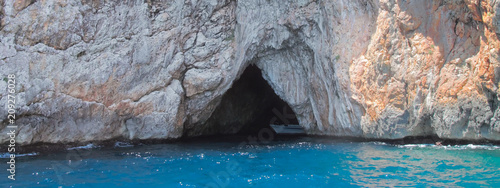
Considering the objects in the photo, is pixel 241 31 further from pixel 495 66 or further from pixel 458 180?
pixel 458 180

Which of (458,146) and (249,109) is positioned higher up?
(249,109)

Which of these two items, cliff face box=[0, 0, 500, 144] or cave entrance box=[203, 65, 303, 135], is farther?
cave entrance box=[203, 65, 303, 135]

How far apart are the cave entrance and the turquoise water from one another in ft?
27.0

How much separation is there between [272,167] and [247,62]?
775cm

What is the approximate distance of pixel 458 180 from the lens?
7.00 metres

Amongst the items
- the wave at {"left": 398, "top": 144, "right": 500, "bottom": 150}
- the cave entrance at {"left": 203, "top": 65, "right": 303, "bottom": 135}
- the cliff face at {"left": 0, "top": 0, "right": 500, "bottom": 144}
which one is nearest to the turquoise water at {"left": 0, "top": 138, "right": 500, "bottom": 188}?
the wave at {"left": 398, "top": 144, "right": 500, "bottom": 150}

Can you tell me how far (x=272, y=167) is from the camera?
898 centimetres

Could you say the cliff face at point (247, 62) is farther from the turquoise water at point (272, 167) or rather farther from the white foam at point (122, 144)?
the turquoise water at point (272, 167)

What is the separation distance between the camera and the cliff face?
429 inches

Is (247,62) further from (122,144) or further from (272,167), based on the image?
(272,167)

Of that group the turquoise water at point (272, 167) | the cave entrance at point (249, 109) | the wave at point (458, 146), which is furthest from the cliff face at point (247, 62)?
the cave entrance at point (249, 109)

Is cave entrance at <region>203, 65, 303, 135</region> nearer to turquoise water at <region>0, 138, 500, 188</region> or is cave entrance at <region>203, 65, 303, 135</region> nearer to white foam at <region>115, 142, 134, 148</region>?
white foam at <region>115, 142, 134, 148</region>

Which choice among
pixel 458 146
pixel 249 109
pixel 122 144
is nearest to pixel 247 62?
pixel 122 144

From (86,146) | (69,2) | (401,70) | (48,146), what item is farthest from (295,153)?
(69,2)
